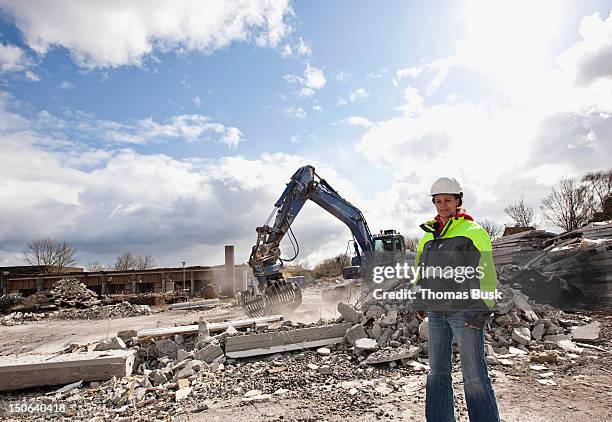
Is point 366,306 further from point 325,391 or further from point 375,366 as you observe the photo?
point 325,391

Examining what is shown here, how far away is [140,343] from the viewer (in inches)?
282

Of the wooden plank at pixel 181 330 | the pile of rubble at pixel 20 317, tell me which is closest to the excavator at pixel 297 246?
the wooden plank at pixel 181 330

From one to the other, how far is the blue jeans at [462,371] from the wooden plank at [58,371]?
191 inches

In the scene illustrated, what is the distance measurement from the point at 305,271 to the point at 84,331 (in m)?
24.0

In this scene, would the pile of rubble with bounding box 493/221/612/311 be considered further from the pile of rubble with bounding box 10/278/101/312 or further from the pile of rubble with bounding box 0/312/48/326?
the pile of rubble with bounding box 10/278/101/312

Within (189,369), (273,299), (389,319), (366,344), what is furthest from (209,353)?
(273,299)

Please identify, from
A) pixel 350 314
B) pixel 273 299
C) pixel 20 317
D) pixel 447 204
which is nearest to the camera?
pixel 447 204

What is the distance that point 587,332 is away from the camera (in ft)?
22.2

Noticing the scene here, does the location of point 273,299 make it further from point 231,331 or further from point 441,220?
point 441,220

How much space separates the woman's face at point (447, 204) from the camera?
3.13 meters

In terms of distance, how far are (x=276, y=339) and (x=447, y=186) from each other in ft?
14.6

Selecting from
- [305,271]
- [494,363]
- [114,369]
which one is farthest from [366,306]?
[305,271]

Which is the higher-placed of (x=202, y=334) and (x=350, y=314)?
(x=350, y=314)

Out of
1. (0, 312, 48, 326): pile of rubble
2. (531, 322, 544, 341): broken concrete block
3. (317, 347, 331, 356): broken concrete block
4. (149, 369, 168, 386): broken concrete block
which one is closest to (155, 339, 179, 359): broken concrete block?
(149, 369, 168, 386): broken concrete block
